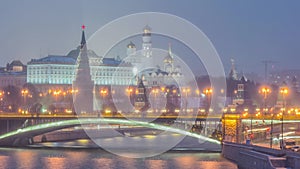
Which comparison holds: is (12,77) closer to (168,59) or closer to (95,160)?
(168,59)

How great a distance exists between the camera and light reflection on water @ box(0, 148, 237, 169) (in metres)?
35.2

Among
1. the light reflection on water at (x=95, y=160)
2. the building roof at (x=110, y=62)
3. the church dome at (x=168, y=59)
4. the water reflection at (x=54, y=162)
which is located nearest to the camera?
the water reflection at (x=54, y=162)

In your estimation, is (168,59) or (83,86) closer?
(83,86)

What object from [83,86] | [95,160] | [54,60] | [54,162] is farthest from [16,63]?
[54,162]

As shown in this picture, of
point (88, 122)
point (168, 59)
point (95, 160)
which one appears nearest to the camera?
point (95, 160)

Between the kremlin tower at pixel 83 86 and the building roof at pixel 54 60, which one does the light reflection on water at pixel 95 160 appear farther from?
the building roof at pixel 54 60

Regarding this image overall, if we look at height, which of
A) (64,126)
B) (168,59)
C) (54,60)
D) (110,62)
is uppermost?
(168,59)

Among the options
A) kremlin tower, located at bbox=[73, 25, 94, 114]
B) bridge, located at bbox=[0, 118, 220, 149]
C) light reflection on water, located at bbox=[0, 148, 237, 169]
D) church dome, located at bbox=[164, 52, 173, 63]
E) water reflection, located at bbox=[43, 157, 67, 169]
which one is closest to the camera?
water reflection, located at bbox=[43, 157, 67, 169]

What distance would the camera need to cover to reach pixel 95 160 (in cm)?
3797

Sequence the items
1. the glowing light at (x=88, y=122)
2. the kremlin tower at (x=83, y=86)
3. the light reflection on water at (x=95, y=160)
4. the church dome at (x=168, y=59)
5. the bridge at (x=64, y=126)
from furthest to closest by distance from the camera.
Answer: the church dome at (x=168, y=59) < the kremlin tower at (x=83, y=86) < the bridge at (x=64, y=126) < the glowing light at (x=88, y=122) < the light reflection on water at (x=95, y=160)

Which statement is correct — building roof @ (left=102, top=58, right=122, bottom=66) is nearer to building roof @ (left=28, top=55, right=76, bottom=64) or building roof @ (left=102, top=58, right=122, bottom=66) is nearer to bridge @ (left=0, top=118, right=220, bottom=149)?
building roof @ (left=28, top=55, right=76, bottom=64)

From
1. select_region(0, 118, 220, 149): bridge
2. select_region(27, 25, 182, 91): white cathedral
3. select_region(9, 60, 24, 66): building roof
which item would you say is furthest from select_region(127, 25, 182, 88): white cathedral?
select_region(0, 118, 220, 149): bridge

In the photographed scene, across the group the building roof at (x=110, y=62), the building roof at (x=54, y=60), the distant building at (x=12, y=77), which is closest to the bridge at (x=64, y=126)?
the distant building at (x=12, y=77)

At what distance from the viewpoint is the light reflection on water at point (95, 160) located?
35219 millimetres
